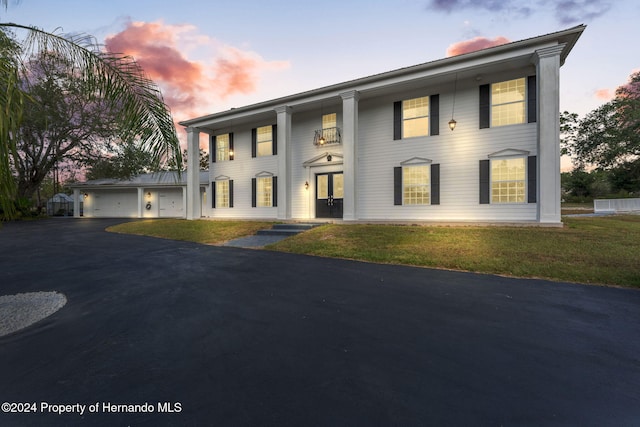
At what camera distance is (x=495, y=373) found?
6.59ft

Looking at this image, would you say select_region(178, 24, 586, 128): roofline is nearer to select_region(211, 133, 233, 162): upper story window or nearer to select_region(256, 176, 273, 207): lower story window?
select_region(211, 133, 233, 162): upper story window

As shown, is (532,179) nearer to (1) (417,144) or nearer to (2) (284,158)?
(1) (417,144)

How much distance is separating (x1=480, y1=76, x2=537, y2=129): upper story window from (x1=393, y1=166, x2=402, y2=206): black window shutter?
3359 millimetres

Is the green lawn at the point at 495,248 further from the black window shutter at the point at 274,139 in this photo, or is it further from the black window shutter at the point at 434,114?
the black window shutter at the point at 274,139

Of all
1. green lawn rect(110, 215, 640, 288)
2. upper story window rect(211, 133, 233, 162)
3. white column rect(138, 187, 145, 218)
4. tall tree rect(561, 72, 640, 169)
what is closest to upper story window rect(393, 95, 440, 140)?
green lawn rect(110, 215, 640, 288)

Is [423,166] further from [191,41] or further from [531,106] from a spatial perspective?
[191,41]

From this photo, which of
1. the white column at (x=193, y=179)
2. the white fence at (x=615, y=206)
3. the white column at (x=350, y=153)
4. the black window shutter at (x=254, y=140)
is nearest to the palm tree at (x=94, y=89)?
the white column at (x=350, y=153)

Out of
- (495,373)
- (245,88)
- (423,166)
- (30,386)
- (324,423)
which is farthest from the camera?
(245,88)

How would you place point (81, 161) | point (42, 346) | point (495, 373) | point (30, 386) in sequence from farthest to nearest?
point (81, 161) → point (42, 346) → point (495, 373) → point (30, 386)

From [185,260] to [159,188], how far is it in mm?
18986

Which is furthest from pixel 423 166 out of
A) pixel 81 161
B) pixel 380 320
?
pixel 81 161

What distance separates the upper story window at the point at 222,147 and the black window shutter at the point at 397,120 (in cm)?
894

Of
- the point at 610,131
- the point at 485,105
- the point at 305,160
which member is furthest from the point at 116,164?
the point at 610,131

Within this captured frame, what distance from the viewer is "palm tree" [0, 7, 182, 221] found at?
99.3 inches
